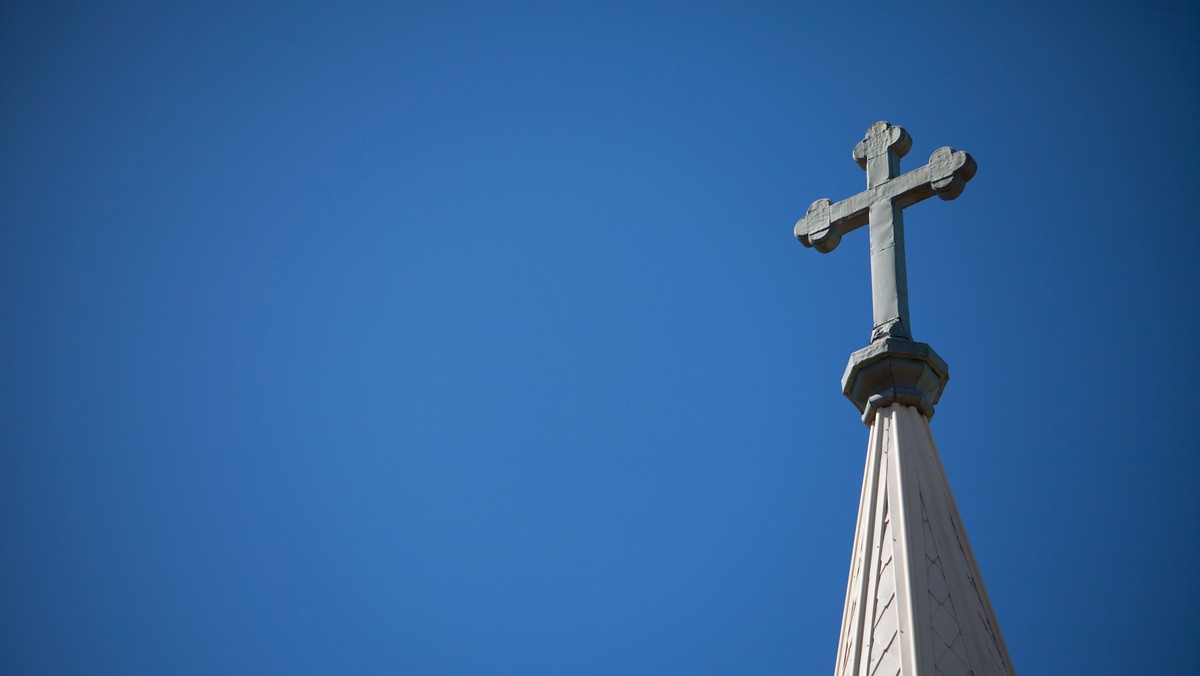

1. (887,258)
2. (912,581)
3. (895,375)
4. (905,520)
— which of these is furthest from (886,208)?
(912,581)

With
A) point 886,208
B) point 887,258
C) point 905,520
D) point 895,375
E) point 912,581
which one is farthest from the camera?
point 886,208

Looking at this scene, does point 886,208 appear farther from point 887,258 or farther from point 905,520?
point 905,520

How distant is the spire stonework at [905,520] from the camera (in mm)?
7516

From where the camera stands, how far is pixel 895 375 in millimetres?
9148

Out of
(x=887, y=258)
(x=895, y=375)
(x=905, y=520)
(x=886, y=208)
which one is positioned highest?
(x=886, y=208)

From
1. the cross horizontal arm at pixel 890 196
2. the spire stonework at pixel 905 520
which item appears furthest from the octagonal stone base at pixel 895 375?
the cross horizontal arm at pixel 890 196

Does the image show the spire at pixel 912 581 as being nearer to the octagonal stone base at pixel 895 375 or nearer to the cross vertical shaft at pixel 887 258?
the octagonal stone base at pixel 895 375

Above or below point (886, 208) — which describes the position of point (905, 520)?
below

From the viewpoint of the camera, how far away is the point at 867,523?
8453 mm

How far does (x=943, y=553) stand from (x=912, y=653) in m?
0.85

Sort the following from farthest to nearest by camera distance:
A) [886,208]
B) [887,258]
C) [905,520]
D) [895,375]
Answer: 1. [886,208]
2. [887,258]
3. [895,375]
4. [905,520]

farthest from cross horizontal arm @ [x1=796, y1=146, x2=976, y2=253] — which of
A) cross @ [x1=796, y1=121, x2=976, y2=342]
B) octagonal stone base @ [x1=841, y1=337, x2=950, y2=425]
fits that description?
octagonal stone base @ [x1=841, y1=337, x2=950, y2=425]

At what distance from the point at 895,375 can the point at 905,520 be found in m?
1.34

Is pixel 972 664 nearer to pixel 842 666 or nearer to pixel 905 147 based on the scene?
pixel 842 666
